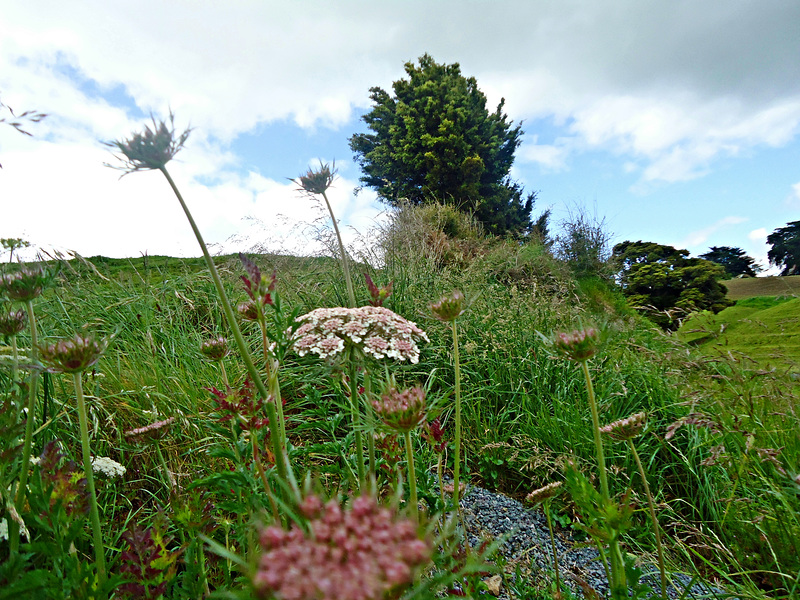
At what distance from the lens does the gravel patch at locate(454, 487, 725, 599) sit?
160 centimetres

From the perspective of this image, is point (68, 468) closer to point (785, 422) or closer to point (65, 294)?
point (785, 422)

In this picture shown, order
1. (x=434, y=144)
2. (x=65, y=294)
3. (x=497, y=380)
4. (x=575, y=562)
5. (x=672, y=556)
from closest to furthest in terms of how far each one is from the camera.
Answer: (x=575, y=562) < (x=672, y=556) < (x=497, y=380) < (x=65, y=294) < (x=434, y=144)

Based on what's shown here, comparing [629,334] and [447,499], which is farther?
[629,334]

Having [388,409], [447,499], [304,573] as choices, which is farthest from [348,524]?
[447,499]

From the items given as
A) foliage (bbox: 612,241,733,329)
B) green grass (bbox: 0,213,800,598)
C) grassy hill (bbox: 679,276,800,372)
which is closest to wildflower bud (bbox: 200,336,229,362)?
green grass (bbox: 0,213,800,598)

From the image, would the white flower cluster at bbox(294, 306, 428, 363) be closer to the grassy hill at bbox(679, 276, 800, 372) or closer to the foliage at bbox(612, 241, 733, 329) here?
the grassy hill at bbox(679, 276, 800, 372)

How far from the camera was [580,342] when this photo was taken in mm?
1120

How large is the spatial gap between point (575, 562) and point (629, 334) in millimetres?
3067

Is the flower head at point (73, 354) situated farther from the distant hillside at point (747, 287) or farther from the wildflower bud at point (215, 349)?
the distant hillside at point (747, 287)

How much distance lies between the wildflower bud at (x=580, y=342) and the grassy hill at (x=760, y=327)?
6.34 ft

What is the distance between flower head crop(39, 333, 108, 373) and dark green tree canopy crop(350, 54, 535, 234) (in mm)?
15739

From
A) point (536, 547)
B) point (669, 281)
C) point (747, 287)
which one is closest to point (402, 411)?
point (536, 547)

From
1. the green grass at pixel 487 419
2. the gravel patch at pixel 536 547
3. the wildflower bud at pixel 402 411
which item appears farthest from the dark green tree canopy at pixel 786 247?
the wildflower bud at pixel 402 411

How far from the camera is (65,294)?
13.2 ft
